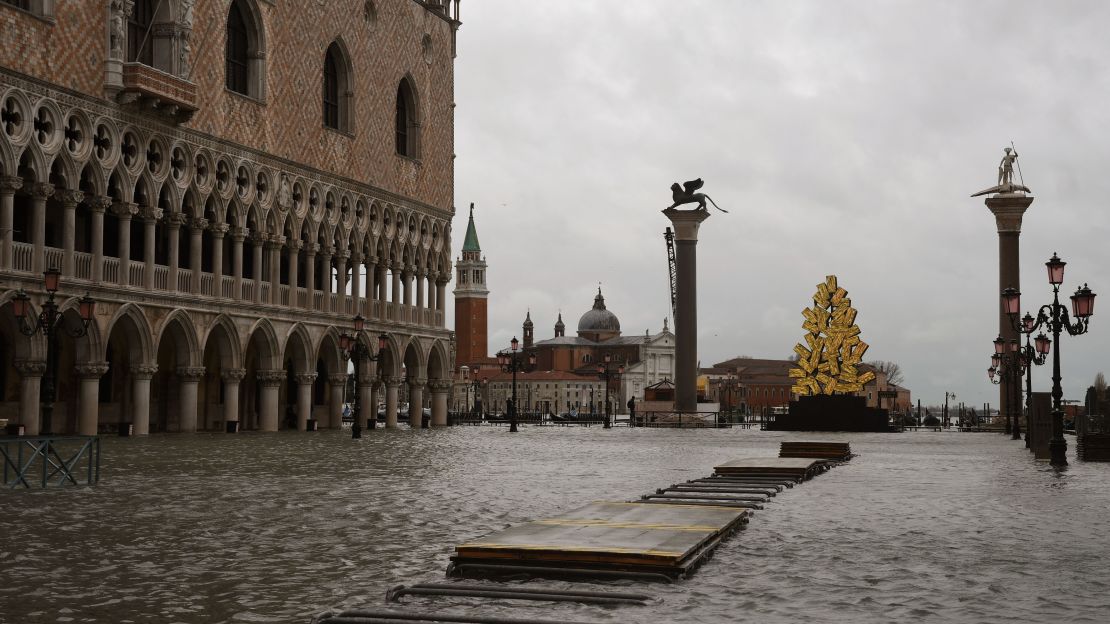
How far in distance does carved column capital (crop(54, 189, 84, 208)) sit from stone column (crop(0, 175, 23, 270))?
172 cm

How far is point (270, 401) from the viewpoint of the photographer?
45.8m

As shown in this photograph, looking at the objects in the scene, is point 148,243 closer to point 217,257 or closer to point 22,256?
point 217,257

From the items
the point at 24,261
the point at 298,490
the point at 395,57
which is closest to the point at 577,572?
the point at 298,490

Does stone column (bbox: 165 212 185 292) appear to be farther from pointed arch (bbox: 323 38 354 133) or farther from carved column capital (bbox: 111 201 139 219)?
pointed arch (bbox: 323 38 354 133)

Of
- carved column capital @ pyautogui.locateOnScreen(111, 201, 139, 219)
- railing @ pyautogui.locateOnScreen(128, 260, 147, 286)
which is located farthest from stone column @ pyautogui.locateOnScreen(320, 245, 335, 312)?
carved column capital @ pyautogui.locateOnScreen(111, 201, 139, 219)

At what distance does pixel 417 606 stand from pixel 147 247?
110 feet

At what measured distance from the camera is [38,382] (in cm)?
3484

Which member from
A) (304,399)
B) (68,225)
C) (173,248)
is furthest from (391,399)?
(68,225)

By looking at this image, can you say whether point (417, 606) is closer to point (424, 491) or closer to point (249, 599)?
point (249, 599)

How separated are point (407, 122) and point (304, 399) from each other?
14.2 m

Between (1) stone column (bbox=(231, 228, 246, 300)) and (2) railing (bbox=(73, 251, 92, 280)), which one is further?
(1) stone column (bbox=(231, 228, 246, 300))

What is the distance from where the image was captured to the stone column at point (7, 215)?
32719 millimetres

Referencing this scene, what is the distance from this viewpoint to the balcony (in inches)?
1433

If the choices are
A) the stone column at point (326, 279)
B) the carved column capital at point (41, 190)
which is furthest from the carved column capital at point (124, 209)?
the stone column at point (326, 279)
